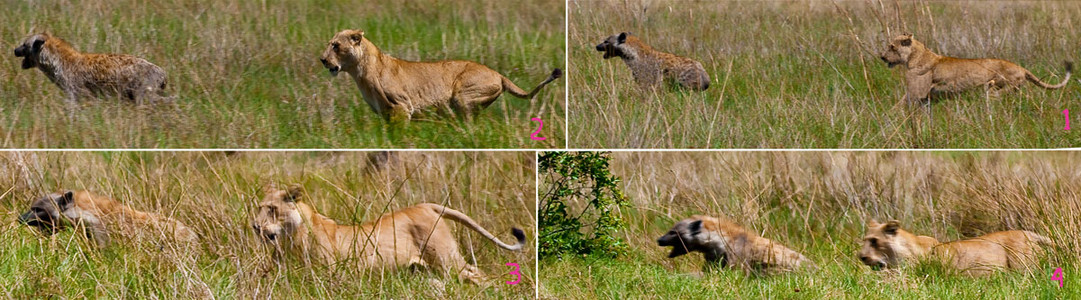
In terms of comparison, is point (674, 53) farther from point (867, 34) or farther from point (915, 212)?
point (915, 212)

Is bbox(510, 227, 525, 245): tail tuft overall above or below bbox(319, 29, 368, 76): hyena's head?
below

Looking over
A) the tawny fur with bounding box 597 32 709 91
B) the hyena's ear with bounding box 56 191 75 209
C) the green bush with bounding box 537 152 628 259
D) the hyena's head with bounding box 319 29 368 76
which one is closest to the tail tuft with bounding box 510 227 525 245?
the green bush with bounding box 537 152 628 259

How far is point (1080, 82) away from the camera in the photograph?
9.65 meters

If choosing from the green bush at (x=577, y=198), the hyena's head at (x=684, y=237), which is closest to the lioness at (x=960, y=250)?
the hyena's head at (x=684, y=237)

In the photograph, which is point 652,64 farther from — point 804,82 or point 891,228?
point 891,228

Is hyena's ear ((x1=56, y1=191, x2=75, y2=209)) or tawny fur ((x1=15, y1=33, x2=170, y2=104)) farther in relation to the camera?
tawny fur ((x1=15, y1=33, x2=170, y2=104))

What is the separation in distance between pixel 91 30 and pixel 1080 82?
7460 millimetres

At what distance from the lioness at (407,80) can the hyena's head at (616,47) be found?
1.24m

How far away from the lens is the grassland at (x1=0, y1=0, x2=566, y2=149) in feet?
25.7

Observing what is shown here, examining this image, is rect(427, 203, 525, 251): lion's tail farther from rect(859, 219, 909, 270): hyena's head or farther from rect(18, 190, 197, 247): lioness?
rect(859, 219, 909, 270): hyena's head

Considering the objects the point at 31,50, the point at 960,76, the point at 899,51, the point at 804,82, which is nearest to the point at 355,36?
the point at 31,50

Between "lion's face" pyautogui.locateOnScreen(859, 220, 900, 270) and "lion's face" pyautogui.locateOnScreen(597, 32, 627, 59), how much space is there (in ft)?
8.52

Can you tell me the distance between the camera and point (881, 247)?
286 inches

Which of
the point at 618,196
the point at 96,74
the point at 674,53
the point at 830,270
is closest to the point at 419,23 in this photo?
the point at 674,53
